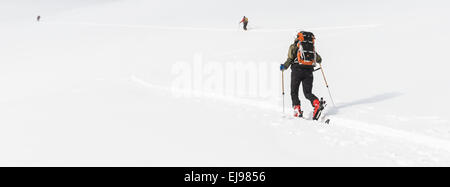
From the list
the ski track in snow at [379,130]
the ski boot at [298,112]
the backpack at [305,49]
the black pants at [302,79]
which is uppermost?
the backpack at [305,49]

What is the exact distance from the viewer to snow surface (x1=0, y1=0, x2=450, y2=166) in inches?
171

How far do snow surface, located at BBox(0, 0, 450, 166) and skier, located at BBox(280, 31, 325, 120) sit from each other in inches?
14.0

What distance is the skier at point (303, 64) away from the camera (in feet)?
20.9

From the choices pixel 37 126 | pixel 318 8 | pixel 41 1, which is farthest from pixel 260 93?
pixel 41 1

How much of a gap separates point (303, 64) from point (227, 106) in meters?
2.31

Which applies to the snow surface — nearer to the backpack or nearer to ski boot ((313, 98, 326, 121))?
ski boot ((313, 98, 326, 121))

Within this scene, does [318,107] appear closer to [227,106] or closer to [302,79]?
[302,79]

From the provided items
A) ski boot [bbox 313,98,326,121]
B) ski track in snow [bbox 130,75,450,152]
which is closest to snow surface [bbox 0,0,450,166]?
ski track in snow [bbox 130,75,450,152]

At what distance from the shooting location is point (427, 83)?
845 cm

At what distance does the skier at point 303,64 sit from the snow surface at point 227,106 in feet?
1.17

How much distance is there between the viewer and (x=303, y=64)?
6453mm
